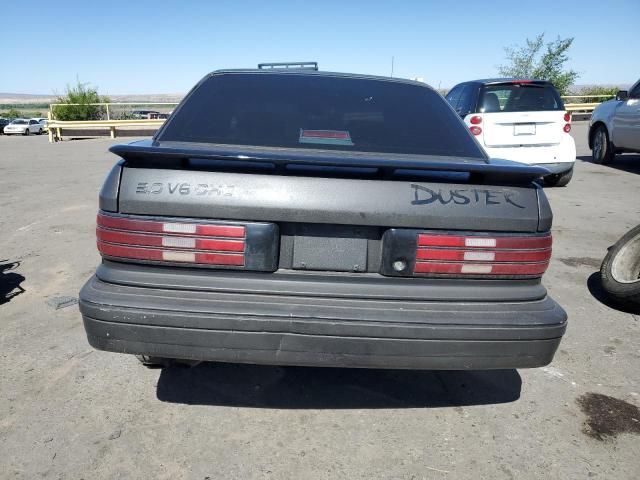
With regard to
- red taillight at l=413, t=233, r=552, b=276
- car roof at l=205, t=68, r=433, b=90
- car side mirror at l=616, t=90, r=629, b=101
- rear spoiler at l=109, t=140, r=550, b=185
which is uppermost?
car side mirror at l=616, t=90, r=629, b=101

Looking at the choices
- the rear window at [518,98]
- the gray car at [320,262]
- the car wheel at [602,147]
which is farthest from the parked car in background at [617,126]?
the gray car at [320,262]

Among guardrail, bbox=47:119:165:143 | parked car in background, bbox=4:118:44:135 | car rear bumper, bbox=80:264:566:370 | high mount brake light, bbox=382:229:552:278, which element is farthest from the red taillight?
parked car in background, bbox=4:118:44:135

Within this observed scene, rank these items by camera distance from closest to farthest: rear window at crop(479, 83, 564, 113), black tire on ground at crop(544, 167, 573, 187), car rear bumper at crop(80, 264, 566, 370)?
car rear bumper at crop(80, 264, 566, 370), rear window at crop(479, 83, 564, 113), black tire on ground at crop(544, 167, 573, 187)

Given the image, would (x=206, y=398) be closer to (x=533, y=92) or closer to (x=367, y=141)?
(x=367, y=141)

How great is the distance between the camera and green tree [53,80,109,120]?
86.7ft

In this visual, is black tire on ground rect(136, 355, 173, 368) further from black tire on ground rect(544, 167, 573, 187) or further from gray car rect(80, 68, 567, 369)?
black tire on ground rect(544, 167, 573, 187)

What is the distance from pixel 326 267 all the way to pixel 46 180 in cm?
938

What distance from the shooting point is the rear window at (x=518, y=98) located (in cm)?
775

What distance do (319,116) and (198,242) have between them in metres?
1.16

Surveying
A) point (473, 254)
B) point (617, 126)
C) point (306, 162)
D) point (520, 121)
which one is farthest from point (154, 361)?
point (617, 126)

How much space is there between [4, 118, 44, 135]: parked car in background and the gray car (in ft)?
120

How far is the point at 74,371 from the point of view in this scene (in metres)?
2.84

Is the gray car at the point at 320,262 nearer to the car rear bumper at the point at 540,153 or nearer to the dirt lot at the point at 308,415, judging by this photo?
the dirt lot at the point at 308,415

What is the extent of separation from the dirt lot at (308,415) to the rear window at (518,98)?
16.1ft
